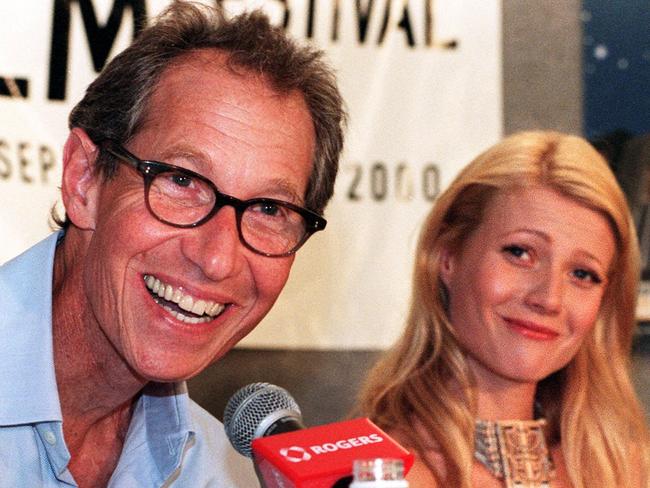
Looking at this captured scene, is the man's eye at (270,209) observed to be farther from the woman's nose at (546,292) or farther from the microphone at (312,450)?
the woman's nose at (546,292)

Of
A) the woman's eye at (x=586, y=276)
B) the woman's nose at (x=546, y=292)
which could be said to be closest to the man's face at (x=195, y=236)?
the woman's nose at (x=546, y=292)

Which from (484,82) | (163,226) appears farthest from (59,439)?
(484,82)

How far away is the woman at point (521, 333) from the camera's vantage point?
2266mm

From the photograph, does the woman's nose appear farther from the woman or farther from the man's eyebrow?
the man's eyebrow

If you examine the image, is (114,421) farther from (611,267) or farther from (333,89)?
(611,267)

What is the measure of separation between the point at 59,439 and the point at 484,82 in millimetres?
1695

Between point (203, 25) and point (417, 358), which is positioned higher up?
point (203, 25)

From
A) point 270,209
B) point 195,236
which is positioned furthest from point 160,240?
point 270,209

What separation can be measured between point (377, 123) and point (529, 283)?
28.5 inches

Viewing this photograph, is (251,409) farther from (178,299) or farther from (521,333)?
(521,333)

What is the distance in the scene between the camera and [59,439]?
1.61 meters

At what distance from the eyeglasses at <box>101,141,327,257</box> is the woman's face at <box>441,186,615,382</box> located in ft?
2.54

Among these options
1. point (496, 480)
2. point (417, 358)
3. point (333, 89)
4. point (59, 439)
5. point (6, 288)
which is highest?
point (333, 89)

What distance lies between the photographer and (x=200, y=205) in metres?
1.57
